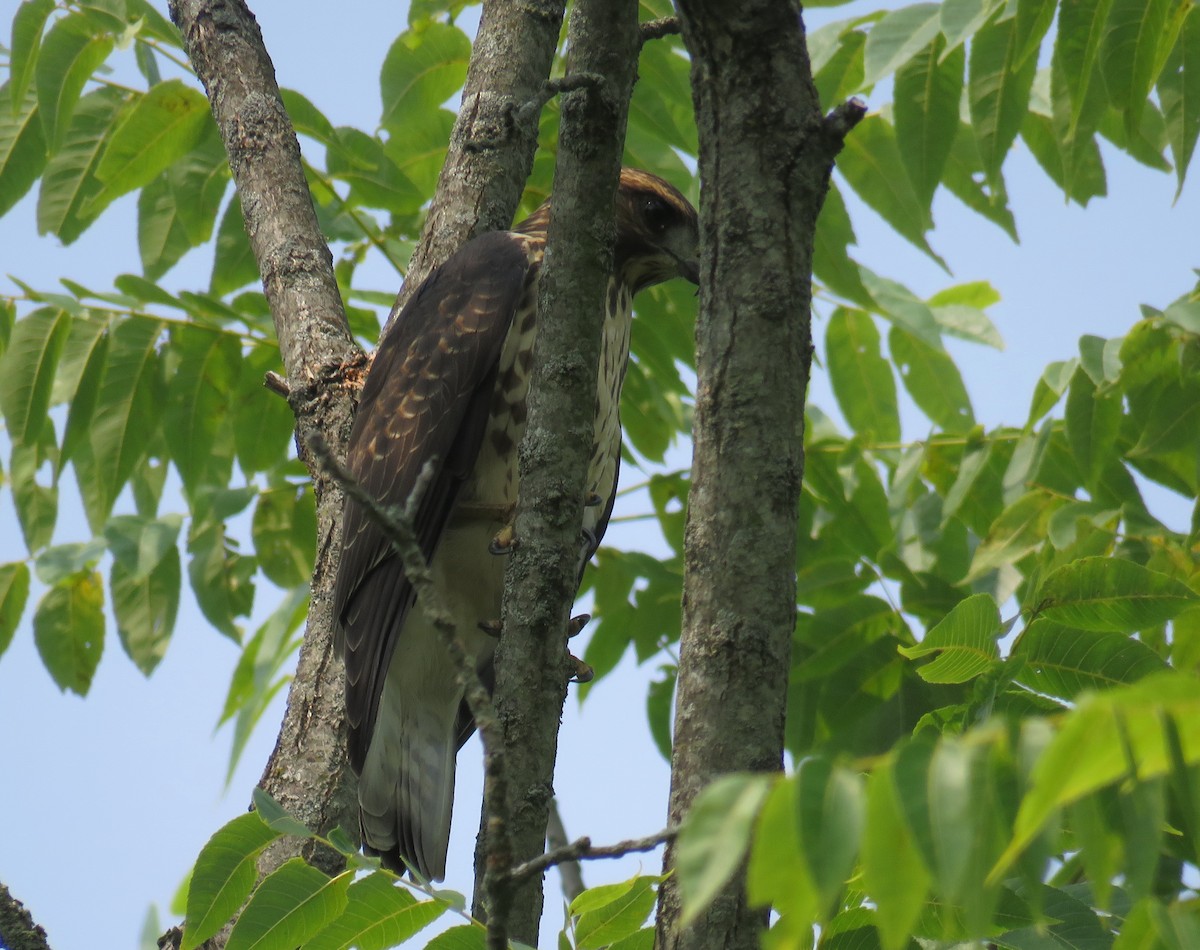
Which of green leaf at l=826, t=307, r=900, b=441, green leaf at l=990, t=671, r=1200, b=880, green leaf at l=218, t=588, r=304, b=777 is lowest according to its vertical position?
green leaf at l=990, t=671, r=1200, b=880

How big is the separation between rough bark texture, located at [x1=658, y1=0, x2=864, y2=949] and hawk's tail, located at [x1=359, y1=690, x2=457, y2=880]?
1.93 meters

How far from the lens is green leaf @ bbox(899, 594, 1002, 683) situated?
2.05 meters

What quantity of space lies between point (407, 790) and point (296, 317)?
1395mm

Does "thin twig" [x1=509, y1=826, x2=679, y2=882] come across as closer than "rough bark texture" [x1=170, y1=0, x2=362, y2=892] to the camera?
Yes

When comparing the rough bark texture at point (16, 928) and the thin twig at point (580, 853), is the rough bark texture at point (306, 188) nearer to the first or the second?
the rough bark texture at point (16, 928)

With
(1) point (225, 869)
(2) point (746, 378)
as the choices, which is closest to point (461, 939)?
(1) point (225, 869)

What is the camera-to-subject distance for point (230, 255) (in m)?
4.58

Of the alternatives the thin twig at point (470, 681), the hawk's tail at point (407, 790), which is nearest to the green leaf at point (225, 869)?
the thin twig at point (470, 681)

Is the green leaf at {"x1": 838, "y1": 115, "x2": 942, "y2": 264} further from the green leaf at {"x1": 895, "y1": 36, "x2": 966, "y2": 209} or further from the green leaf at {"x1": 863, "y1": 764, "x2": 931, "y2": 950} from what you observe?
the green leaf at {"x1": 863, "y1": 764, "x2": 931, "y2": 950}

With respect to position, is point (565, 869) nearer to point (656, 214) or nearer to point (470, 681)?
point (656, 214)

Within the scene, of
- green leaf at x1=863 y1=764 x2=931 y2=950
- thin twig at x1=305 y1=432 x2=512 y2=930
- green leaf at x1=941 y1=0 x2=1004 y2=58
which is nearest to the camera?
green leaf at x1=863 y1=764 x2=931 y2=950

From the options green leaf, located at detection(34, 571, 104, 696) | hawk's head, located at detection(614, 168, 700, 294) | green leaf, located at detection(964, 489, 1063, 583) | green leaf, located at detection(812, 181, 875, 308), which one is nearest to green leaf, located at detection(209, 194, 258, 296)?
green leaf, located at detection(34, 571, 104, 696)

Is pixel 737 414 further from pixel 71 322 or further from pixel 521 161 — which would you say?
pixel 71 322

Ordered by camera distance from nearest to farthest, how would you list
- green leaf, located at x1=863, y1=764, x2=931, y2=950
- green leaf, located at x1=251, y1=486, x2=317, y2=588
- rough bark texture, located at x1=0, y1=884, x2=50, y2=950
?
green leaf, located at x1=863, y1=764, x2=931, y2=950 < rough bark texture, located at x1=0, y1=884, x2=50, y2=950 < green leaf, located at x1=251, y1=486, x2=317, y2=588
